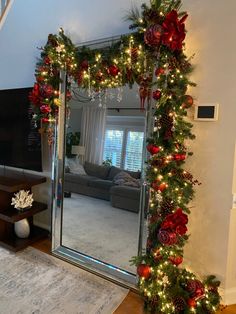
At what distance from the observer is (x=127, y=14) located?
2.33m

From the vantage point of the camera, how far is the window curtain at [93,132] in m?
2.56

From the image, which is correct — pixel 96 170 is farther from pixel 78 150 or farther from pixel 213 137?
pixel 213 137

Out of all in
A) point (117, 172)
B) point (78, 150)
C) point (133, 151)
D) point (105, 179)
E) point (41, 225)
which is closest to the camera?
point (133, 151)

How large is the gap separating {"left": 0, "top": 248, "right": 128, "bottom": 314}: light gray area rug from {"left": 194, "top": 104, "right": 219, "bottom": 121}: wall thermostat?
1599mm

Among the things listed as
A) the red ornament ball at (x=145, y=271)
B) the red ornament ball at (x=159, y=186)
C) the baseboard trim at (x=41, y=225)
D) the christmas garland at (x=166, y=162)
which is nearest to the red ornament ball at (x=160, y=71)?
the christmas garland at (x=166, y=162)

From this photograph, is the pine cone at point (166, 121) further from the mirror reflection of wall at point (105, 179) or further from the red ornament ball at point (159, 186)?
the red ornament ball at point (159, 186)

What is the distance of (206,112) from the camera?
6.65ft

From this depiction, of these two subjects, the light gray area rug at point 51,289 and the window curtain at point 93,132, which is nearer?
the light gray area rug at point 51,289

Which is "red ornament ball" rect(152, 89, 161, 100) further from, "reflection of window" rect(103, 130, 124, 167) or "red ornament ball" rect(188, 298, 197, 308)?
"red ornament ball" rect(188, 298, 197, 308)

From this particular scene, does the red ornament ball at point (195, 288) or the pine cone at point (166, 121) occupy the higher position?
the pine cone at point (166, 121)

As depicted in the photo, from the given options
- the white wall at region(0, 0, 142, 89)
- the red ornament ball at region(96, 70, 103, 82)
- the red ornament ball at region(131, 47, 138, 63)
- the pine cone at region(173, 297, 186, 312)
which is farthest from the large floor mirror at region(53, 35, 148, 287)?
the white wall at region(0, 0, 142, 89)

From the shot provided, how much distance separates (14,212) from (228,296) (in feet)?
7.33

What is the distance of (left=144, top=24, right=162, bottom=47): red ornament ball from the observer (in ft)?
5.93

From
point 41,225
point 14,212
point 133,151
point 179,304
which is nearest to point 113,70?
point 133,151
